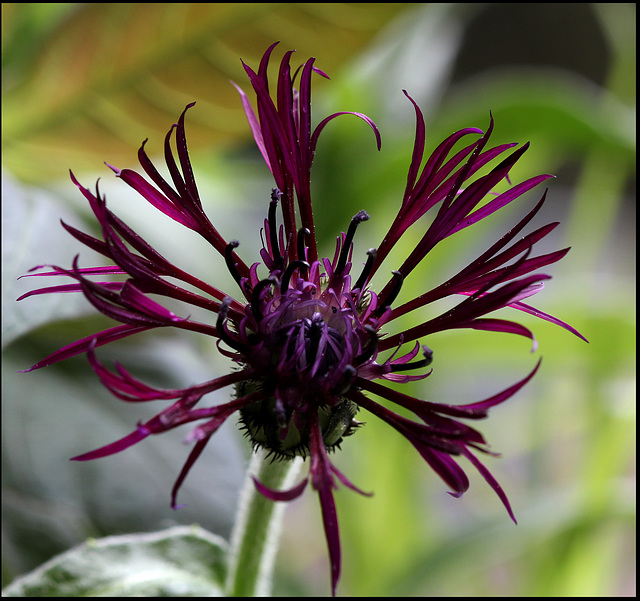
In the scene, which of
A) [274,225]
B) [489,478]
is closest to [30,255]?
[274,225]

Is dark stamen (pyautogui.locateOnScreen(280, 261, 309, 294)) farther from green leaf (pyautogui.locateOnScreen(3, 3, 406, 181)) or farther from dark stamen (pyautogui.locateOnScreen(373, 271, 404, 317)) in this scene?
green leaf (pyautogui.locateOnScreen(3, 3, 406, 181))

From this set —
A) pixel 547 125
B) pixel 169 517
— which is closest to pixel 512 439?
pixel 547 125

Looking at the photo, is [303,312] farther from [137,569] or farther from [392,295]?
[137,569]

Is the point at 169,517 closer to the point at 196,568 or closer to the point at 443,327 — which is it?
the point at 196,568

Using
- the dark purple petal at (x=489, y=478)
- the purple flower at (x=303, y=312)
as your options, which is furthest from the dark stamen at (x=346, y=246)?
the dark purple petal at (x=489, y=478)

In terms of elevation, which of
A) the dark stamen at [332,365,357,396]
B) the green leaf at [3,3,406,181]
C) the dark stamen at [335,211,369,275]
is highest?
the green leaf at [3,3,406,181]

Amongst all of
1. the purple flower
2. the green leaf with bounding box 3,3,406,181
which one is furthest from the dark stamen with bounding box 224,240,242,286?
the green leaf with bounding box 3,3,406,181
